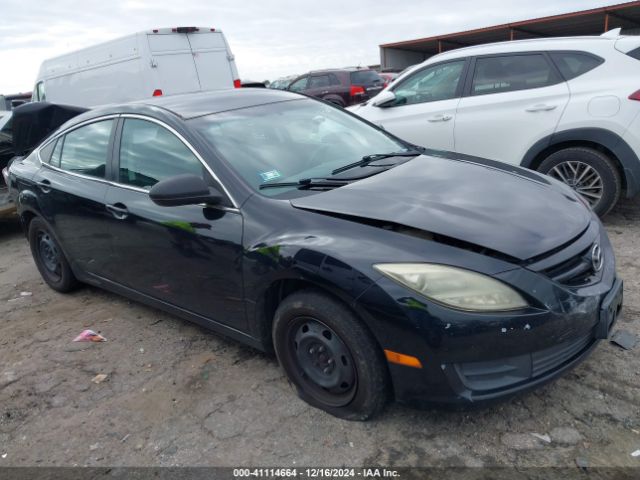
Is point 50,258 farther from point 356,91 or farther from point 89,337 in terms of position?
point 356,91

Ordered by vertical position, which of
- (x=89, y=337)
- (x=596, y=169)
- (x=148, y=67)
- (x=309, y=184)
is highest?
(x=148, y=67)

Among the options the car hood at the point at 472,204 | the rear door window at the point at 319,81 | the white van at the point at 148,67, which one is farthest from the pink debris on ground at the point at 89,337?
the rear door window at the point at 319,81

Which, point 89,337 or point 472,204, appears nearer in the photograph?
point 472,204

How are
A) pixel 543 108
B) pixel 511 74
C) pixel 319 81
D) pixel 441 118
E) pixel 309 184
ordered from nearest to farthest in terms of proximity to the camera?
1. pixel 309 184
2. pixel 543 108
3. pixel 511 74
4. pixel 441 118
5. pixel 319 81

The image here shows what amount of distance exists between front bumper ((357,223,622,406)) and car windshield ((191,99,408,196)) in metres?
1.04

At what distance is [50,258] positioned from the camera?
470 centimetres

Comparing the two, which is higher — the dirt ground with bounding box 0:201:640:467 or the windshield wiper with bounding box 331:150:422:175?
the windshield wiper with bounding box 331:150:422:175

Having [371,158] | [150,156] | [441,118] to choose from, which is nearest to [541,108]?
[441,118]

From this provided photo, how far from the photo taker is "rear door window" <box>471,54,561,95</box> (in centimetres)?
519

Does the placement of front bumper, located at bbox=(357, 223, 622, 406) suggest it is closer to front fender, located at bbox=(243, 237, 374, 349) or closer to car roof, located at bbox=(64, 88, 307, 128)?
front fender, located at bbox=(243, 237, 374, 349)

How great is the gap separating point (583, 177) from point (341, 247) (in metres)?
Answer: 3.53

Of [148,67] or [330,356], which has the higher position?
[148,67]

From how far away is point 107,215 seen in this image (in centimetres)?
358

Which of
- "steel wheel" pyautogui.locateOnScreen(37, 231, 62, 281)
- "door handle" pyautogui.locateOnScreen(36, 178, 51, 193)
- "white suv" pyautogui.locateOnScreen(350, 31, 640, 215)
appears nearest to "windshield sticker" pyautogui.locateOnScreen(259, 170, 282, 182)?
"door handle" pyautogui.locateOnScreen(36, 178, 51, 193)
